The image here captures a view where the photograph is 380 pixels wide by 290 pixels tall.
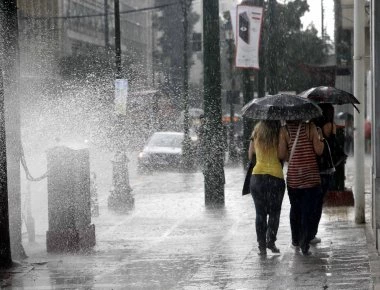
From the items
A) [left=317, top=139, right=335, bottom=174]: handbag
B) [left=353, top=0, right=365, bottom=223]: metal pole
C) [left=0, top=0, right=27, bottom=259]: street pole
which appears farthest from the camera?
[left=353, top=0, right=365, bottom=223]: metal pole

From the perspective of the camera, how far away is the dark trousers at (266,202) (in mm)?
11750

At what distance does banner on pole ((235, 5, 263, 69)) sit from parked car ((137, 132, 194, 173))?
351 inches

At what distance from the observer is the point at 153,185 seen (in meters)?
25.7

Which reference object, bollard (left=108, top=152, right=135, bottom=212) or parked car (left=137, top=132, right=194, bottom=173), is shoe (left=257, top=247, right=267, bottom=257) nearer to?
bollard (left=108, top=152, right=135, bottom=212)

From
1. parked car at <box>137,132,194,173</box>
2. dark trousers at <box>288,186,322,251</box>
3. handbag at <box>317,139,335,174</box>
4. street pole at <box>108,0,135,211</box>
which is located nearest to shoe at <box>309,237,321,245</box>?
dark trousers at <box>288,186,322,251</box>

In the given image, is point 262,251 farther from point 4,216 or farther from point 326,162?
point 4,216

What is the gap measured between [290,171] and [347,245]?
1.20 metres

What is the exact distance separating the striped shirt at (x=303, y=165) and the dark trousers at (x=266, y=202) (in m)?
0.17

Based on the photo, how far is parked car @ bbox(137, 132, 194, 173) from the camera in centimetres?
3262

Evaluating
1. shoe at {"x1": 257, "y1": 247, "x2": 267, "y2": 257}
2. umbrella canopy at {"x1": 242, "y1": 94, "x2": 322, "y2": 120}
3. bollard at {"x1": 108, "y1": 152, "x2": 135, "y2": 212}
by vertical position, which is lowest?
bollard at {"x1": 108, "y1": 152, "x2": 135, "y2": 212}

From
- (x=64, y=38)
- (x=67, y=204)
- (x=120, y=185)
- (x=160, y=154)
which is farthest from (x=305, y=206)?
(x=64, y=38)

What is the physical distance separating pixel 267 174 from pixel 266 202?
346mm

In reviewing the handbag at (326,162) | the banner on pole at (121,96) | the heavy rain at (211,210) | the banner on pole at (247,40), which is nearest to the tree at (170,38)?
the heavy rain at (211,210)

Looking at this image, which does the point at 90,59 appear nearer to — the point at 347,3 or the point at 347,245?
the point at 347,3
